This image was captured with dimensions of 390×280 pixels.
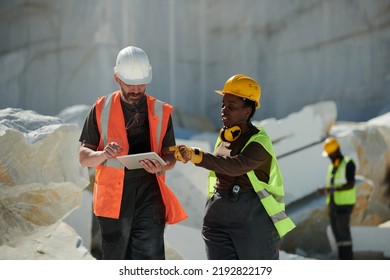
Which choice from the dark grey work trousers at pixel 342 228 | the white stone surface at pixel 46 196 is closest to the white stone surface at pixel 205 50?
the dark grey work trousers at pixel 342 228

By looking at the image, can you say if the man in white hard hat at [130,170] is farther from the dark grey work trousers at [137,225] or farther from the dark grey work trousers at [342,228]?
the dark grey work trousers at [342,228]

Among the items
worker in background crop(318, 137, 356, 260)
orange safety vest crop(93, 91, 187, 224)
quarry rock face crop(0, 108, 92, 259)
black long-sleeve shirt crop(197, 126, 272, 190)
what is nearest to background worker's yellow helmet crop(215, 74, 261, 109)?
black long-sleeve shirt crop(197, 126, 272, 190)

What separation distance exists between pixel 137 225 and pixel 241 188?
0.57 metres

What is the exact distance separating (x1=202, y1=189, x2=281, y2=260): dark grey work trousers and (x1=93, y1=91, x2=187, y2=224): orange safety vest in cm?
29

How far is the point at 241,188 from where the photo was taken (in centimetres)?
358

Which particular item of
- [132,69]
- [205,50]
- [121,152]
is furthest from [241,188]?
[205,50]

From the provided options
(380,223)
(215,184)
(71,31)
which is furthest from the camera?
(71,31)

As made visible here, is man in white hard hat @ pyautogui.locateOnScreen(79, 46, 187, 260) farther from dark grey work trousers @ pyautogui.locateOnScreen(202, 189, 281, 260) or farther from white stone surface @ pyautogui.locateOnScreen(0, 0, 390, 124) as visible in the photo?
white stone surface @ pyautogui.locateOnScreen(0, 0, 390, 124)

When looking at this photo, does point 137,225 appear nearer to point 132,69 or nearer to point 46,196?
point 132,69

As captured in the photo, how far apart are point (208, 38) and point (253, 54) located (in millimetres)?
702

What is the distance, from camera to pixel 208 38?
10539mm

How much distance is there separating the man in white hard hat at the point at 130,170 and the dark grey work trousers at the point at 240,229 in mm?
285
